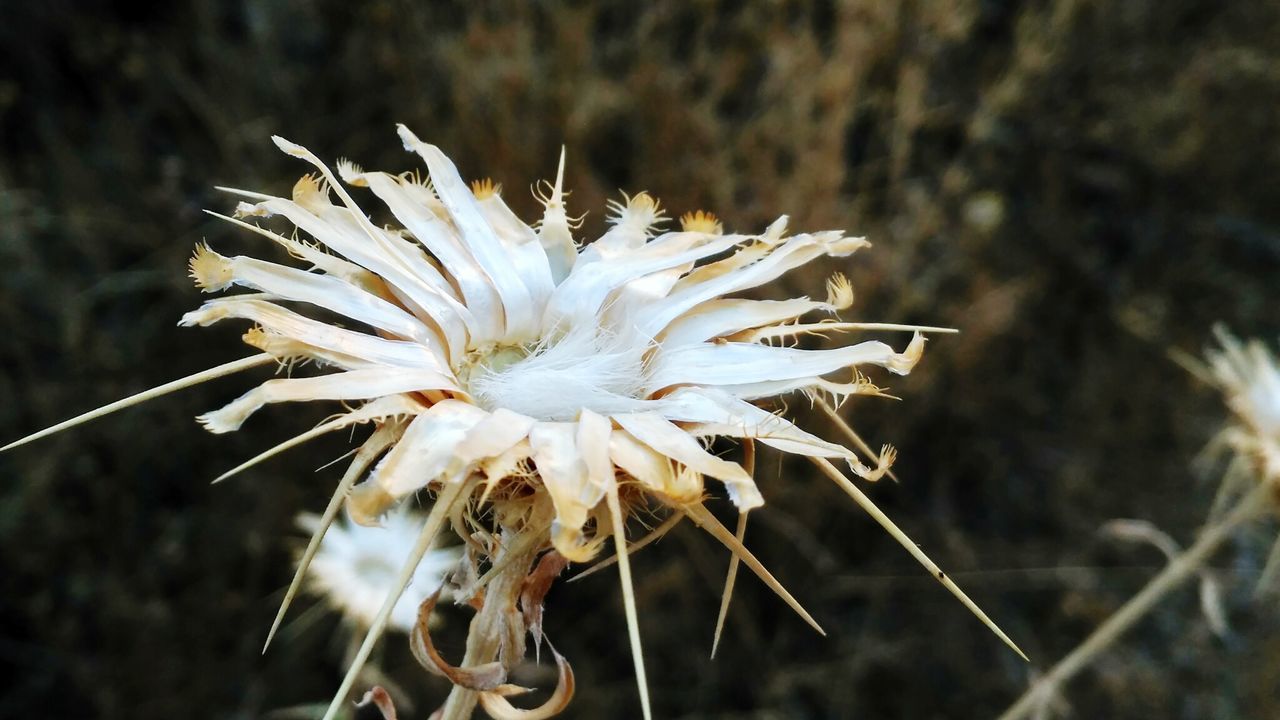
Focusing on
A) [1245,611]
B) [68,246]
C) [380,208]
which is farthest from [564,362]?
[1245,611]

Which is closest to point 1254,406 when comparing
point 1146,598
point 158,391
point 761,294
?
point 1146,598

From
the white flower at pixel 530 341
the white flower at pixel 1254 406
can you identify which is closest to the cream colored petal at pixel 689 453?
the white flower at pixel 530 341

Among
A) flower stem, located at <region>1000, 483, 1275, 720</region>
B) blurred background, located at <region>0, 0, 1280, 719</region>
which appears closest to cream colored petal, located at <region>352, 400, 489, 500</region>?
flower stem, located at <region>1000, 483, 1275, 720</region>

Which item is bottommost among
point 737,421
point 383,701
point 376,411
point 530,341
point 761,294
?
point 383,701

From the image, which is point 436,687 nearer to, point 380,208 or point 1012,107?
point 380,208

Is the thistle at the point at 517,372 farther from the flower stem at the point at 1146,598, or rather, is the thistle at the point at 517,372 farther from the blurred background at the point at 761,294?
the blurred background at the point at 761,294

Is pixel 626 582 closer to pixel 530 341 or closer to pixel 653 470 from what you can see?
pixel 653 470

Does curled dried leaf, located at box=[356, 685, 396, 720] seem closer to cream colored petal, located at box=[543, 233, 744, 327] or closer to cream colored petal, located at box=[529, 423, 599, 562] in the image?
cream colored petal, located at box=[529, 423, 599, 562]
